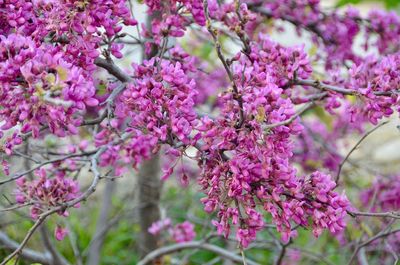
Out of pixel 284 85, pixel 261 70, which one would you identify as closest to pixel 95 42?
pixel 261 70

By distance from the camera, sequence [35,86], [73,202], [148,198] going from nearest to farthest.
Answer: [35,86] < [73,202] < [148,198]

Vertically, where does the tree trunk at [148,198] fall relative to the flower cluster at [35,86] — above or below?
below

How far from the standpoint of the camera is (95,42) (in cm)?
147

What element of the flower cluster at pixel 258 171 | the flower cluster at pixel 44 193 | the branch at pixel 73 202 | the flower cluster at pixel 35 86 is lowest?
the flower cluster at pixel 44 193

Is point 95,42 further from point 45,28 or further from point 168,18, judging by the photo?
point 168,18

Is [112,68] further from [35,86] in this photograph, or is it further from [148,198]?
[148,198]

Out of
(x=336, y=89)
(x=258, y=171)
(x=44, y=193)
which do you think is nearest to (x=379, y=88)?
(x=336, y=89)

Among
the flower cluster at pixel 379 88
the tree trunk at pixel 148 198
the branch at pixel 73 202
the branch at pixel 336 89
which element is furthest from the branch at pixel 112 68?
the tree trunk at pixel 148 198

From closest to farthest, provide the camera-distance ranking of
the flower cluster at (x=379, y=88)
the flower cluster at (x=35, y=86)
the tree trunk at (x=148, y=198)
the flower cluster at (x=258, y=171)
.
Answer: the flower cluster at (x=35, y=86)
the flower cluster at (x=258, y=171)
the flower cluster at (x=379, y=88)
the tree trunk at (x=148, y=198)

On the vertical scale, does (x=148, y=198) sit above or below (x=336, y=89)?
below

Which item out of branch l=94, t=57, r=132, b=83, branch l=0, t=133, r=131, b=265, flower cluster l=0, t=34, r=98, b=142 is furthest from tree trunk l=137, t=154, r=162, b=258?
flower cluster l=0, t=34, r=98, b=142

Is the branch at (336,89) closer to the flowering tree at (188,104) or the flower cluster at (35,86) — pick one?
the flowering tree at (188,104)

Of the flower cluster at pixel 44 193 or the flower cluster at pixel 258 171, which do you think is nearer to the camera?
the flower cluster at pixel 258 171

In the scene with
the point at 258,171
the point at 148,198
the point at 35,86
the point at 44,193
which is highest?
the point at 35,86
